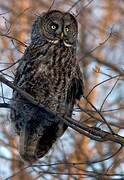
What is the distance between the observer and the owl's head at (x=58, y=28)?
530cm

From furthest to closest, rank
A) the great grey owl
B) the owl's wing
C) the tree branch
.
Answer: the owl's wing
the great grey owl
the tree branch

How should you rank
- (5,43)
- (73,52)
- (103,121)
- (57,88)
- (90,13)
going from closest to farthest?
(103,121), (57,88), (73,52), (5,43), (90,13)

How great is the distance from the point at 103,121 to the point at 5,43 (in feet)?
17.7

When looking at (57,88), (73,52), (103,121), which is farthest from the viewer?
(73,52)

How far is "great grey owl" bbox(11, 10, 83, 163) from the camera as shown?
16.0ft

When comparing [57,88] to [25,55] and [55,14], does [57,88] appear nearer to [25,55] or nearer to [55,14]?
[25,55]

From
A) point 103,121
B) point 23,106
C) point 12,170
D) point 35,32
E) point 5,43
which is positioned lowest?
point 103,121

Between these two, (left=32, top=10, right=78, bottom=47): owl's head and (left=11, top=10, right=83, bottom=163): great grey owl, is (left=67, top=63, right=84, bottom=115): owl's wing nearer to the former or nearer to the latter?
(left=11, top=10, right=83, bottom=163): great grey owl

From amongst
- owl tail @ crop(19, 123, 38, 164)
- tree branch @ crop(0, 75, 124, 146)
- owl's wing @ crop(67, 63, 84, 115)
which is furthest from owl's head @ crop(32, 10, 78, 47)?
tree branch @ crop(0, 75, 124, 146)

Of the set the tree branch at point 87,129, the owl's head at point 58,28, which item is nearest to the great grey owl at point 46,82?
the owl's head at point 58,28

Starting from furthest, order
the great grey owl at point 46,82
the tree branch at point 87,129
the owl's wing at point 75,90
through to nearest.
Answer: the owl's wing at point 75,90, the great grey owl at point 46,82, the tree branch at point 87,129

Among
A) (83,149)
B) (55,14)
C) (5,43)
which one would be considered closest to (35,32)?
(55,14)

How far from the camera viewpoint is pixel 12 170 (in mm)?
9945

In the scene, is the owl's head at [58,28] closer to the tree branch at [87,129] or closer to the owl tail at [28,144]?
the owl tail at [28,144]
